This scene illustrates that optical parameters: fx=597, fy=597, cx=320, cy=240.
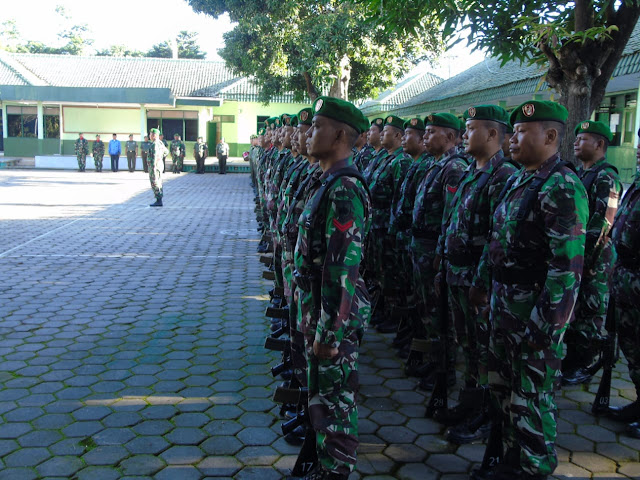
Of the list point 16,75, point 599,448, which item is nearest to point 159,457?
point 599,448

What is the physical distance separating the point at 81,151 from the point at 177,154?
4672 mm

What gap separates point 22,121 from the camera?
3272 centimetres

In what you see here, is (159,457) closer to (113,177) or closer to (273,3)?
(273,3)

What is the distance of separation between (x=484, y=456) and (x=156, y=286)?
5.14 m

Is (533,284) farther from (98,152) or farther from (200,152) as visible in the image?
(98,152)

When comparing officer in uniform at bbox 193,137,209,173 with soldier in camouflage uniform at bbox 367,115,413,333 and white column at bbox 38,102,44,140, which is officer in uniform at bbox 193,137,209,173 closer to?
white column at bbox 38,102,44,140

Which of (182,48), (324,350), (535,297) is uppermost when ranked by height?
(182,48)

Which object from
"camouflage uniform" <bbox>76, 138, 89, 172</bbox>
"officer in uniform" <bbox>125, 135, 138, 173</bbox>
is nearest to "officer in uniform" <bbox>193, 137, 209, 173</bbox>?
"officer in uniform" <bbox>125, 135, 138, 173</bbox>

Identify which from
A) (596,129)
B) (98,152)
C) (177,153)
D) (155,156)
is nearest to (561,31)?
(596,129)

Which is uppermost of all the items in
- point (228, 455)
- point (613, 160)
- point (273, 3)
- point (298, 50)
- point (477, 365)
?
point (273, 3)

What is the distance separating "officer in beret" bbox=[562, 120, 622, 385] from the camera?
4.39 m

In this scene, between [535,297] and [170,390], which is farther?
[170,390]

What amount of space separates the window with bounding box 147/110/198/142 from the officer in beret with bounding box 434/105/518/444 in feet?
105

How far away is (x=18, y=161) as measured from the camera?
103 ft
